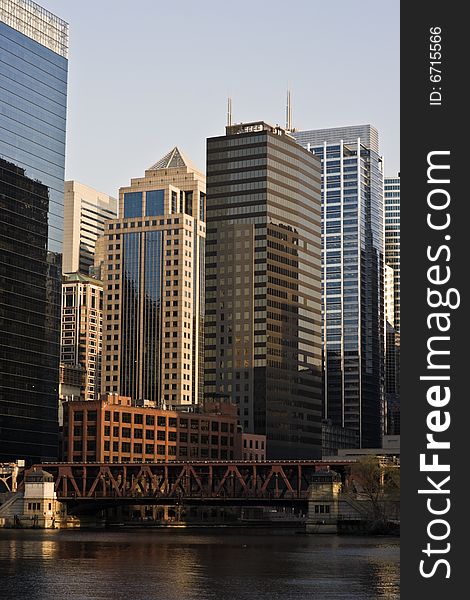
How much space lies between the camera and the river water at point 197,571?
82.6 meters

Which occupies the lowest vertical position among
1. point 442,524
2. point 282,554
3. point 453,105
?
point 282,554

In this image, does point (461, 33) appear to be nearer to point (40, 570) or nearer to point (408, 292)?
point (408, 292)

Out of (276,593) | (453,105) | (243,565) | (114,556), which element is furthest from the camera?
(114,556)

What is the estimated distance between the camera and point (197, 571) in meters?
105

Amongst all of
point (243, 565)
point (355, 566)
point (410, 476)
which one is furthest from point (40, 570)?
point (410, 476)

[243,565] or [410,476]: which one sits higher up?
[410,476]

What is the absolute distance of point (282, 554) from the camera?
134750 mm

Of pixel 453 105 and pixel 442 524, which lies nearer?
pixel 442 524

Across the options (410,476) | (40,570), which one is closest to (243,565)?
(40,570)

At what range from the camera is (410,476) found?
32.0 m

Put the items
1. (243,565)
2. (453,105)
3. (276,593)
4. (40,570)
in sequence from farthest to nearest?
(243,565) → (40,570) → (276,593) → (453,105)

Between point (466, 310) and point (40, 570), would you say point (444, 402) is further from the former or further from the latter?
point (40, 570)

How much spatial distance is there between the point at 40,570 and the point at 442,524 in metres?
79.8

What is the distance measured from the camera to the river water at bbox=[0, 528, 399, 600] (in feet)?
271
